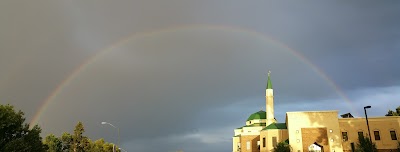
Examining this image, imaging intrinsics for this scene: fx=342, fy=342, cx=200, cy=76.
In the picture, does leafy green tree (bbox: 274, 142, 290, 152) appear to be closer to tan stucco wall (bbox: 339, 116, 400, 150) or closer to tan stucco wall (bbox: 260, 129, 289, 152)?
tan stucco wall (bbox: 260, 129, 289, 152)

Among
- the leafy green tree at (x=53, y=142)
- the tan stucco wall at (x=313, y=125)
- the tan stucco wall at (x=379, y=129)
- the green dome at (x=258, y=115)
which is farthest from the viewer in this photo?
the green dome at (x=258, y=115)

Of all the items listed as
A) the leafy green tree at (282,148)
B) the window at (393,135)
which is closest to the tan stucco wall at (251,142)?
the leafy green tree at (282,148)

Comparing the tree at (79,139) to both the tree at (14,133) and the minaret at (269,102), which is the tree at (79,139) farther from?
the minaret at (269,102)

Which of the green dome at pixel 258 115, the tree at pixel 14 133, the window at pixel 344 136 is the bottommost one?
the tree at pixel 14 133

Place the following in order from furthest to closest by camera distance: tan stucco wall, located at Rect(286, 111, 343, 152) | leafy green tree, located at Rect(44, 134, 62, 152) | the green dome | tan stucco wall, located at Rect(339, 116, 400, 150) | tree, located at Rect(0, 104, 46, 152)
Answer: the green dome < leafy green tree, located at Rect(44, 134, 62, 152) < tan stucco wall, located at Rect(286, 111, 343, 152) < tan stucco wall, located at Rect(339, 116, 400, 150) < tree, located at Rect(0, 104, 46, 152)

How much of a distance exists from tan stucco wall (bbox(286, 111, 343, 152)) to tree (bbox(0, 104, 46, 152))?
49320 mm

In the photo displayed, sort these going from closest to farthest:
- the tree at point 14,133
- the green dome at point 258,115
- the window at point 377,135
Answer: the tree at point 14,133, the window at point 377,135, the green dome at point 258,115

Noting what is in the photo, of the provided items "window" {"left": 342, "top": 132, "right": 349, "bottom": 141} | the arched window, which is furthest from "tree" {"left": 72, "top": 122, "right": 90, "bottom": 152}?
"window" {"left": 342, "top": 132, "right": 349, "bottom": 141}

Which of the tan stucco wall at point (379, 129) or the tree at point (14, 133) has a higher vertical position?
the tan stucco wall at point (379, 129)

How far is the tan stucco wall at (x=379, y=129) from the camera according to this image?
68.6m

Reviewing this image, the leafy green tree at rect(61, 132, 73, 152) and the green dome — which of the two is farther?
the green dome

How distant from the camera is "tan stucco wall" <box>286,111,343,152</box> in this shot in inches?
2726

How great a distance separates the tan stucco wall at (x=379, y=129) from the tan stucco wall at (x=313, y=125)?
1.94 metres

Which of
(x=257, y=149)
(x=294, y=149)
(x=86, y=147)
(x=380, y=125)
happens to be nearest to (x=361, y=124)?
(x=380, y=125)
